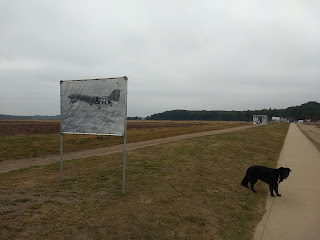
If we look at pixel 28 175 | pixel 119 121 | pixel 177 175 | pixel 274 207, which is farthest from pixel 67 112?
pixel 274 207

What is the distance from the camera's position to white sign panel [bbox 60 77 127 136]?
6.55 meters

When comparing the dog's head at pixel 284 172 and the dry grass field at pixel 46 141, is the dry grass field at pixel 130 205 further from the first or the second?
the dry grass field at pixel 46 141

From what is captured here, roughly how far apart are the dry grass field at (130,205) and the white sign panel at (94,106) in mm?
1796

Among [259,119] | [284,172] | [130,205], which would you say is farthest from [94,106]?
[259,119]

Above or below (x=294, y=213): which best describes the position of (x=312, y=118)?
above

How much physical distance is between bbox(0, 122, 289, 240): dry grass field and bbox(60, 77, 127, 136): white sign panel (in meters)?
1.80

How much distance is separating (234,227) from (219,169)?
5296 mm

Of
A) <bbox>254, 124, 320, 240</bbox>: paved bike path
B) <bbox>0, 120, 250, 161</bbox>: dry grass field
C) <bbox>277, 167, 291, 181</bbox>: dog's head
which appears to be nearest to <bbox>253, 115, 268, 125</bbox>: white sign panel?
<bbox>0, 120, 250, 161</bbox>: dry grass field

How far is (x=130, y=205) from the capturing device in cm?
580

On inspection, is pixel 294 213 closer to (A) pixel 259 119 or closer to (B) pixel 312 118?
(A) pixel 259 119

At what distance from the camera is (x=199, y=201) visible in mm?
6531

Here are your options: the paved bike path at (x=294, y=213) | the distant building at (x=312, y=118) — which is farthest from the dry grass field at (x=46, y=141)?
the distant building at (x=312, y=118)

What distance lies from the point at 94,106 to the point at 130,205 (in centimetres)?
295

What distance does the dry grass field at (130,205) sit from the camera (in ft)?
14.9
